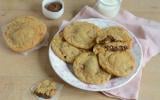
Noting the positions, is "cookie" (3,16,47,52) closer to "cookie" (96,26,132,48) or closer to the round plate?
the round plate

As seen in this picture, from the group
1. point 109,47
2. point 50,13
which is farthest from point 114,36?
point 50,13

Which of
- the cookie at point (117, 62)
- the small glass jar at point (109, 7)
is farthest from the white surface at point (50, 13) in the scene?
the cookie at point (117, 62)

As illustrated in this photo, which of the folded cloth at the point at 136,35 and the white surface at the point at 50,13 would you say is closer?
the folded cloth at the point at 136,35

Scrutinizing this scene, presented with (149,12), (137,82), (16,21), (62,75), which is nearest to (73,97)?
(62,75)

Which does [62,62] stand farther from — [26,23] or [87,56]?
[26,23]

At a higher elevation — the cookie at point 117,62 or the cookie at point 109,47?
the cookie at point 109,47

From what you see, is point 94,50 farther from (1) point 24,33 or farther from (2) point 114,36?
(1) point 24,33

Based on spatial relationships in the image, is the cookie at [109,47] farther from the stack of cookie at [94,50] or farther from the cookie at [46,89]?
the cookie at [46,89]

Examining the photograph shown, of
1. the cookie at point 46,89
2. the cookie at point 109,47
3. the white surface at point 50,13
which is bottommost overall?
the cookie at point 46,89
